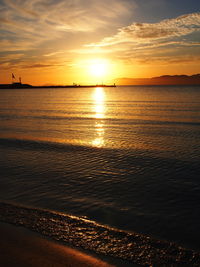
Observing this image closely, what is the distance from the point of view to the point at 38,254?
5.00 m

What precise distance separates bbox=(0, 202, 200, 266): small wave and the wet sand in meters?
0.26

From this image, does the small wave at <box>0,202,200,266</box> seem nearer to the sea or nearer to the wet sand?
the sea

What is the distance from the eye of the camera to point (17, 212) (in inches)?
273

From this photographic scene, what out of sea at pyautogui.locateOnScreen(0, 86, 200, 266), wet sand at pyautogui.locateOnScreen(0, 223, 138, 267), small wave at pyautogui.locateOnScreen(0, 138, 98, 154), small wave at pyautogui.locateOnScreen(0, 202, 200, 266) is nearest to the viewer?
wet sand at pyautogui.locateOnScreen(0, 223, 138, 267)

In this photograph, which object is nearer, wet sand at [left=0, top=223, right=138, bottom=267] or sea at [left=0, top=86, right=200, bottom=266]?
wet sand at [left=0, top=223, right=138, bottom=267]

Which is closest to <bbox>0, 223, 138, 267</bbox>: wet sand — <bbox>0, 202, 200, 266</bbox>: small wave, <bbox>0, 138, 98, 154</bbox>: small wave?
<bbox>0, 202, 200, 266</bbox>: small wave

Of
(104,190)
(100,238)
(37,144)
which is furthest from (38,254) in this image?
(37,144)

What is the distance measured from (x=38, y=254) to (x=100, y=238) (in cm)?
153

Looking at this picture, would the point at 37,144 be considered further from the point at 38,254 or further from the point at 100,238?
the point at 38,254

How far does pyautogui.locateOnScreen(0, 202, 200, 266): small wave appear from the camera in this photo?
197 inches

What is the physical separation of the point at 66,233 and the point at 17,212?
1955 millimetres

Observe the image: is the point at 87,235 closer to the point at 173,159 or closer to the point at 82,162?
the point at 82,162

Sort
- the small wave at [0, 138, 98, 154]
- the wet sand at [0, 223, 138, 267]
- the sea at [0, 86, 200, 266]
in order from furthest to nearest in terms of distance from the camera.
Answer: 1. the small wave at [0, 138, 98, 154]
2. the sea at [0, 86, 200, 266]
3. the wet sand at [0, 223, 138, 267]

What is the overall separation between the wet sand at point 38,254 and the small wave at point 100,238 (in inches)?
10.3
